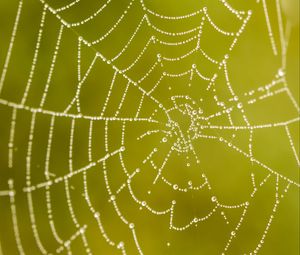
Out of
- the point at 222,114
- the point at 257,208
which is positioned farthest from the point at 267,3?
the point at 257,208

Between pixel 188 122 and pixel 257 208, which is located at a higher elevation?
pixel 188 122

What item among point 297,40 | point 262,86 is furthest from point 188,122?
point 297,40

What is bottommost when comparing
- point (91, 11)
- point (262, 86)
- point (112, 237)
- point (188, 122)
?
point (112, 237)

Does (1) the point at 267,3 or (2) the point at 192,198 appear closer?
(1) the point at 267,3

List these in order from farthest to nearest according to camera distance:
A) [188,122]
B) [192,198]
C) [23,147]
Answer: [23,147]
[192,198]
[188,122]

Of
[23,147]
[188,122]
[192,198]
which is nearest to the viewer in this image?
[188,122]

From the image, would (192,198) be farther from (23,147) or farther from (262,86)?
(23,147)
